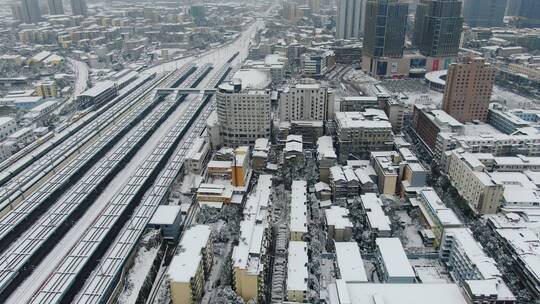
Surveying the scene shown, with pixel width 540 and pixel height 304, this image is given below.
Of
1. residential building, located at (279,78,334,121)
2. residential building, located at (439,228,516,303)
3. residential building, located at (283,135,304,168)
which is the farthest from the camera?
residential building, located at (279,78,334,121)

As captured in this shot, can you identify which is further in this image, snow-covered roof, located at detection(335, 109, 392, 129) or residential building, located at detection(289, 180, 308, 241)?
snow-covered roof, located at detection(335, 109, 392, 129)

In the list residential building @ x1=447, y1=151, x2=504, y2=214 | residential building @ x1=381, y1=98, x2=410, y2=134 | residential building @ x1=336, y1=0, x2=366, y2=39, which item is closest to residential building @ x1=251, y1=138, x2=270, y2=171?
residential building @ x1=381, y1=98, x2=410, y2=134

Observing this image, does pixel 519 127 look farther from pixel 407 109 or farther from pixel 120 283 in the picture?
pixel 120 283

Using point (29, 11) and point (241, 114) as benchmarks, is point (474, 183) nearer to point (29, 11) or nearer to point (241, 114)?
point (241, 114)

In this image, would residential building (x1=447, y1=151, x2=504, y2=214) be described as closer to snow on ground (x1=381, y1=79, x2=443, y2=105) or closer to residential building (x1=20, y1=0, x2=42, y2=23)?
snow on ground (x1=381, y1=79, x2=443, y2=105)

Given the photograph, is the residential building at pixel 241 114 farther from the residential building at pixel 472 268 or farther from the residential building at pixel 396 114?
the residential building at pixel 472 268

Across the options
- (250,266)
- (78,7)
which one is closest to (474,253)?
(250,266)
